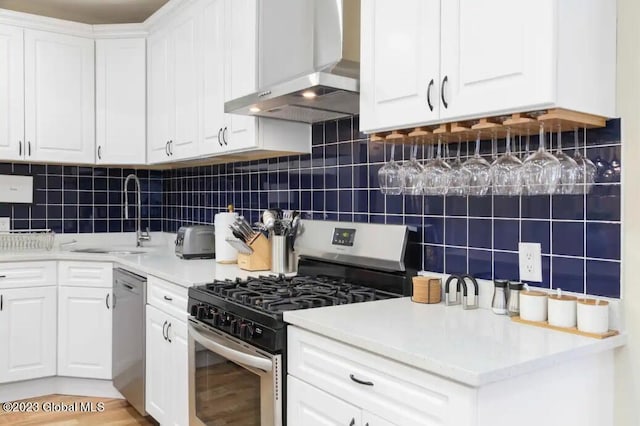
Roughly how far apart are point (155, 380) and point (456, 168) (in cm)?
189

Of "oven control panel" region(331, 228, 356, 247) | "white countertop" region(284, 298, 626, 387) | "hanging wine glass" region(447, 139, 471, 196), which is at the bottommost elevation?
"white countertop" region(284, 298, 626, 387)

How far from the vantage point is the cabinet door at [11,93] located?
3.52 meters

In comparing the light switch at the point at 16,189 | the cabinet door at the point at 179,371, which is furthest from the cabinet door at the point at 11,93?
the cabinet door at the point at 179,371

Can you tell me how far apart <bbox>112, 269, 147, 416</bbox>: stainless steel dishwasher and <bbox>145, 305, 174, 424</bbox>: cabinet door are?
0.22 ft

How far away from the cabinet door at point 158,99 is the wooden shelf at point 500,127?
191cm

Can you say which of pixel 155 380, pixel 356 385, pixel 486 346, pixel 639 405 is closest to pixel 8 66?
pixel 155 380

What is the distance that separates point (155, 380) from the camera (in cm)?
282

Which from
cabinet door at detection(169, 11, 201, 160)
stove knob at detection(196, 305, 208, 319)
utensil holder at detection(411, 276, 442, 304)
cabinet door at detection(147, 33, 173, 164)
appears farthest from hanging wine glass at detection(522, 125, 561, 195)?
cabinet door at detection(147, 33, 173, 164)

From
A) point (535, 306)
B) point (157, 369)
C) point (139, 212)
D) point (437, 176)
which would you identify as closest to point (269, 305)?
point (437, 176)

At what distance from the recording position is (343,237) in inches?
94.8

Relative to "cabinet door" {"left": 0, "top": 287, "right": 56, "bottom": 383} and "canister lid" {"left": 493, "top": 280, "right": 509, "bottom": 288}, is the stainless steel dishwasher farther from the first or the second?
"canister lid" {"left": 493, "top": 280, "right": 509, "bottom": 288}

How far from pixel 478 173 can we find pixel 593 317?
57 cm

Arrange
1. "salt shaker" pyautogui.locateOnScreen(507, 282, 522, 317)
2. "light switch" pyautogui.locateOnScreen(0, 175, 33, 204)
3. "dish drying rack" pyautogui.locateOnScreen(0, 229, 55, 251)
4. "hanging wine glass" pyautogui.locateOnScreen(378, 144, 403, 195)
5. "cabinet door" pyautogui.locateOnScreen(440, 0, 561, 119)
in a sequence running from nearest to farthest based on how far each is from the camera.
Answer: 1. "cabinet door" pyautogui.locateOnScreen(440, 0, 561, 119)
2. "salt shaker" pyautogui.locateOnScreen(507, 282, 522, 317)
3. "hanging wine glass" pyautogui.locateOnScreen(378, 144, 403, 195)
4. "dish drying rack" pyautogui.locateOnScreen(0, 229, 55, 251)
5. "light switch" pyautogui.locateOnScreen(0, 175, 33, 204)

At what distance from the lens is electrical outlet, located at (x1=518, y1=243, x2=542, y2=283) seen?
1.77 metres
